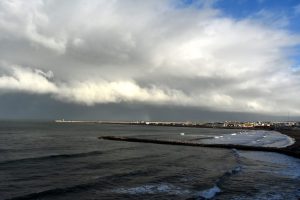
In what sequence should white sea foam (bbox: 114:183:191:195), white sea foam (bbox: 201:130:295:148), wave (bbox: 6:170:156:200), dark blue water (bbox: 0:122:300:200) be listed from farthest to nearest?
1. white sea foam (bbox: 201:130:295:148)
2. white sea foam (bbox: 114:183:191:195)
3. dark blue water (bbox: 0:122:300:200)
4. wave (bbox: 6:170:156:200)

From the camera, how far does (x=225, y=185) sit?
35.8 meters

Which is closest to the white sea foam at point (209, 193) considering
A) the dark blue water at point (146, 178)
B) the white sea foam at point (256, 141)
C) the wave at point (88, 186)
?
the dark blue water at point (146, 178)

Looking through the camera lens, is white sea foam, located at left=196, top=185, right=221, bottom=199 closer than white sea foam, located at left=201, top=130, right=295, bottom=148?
Yes

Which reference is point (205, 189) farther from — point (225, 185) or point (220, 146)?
point (220, 146)

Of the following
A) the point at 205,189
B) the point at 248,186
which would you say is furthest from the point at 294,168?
the point at 205,189

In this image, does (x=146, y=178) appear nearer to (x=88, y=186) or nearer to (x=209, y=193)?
(x=88, y=186)

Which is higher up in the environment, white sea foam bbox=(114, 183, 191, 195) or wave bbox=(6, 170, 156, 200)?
wave bbox=(6, 170, 156, 200)

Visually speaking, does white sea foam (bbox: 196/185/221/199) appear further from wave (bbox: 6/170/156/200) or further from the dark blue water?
wave (bbox: 6/170/156/200)

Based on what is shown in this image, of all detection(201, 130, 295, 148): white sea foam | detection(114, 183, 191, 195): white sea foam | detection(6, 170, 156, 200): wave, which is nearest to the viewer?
detection(6, 170, 156, 200): wave

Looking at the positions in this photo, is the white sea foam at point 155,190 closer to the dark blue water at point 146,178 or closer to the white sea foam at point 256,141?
the dark blue water at point 146,178

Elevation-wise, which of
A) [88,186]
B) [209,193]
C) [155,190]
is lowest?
[209,193]

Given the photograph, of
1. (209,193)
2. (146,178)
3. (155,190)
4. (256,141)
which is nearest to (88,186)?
(155,190)

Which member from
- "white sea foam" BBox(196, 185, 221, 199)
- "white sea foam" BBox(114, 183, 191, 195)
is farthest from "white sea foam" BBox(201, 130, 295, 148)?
"white sea foam" BBox(114, 183, 191, 195)

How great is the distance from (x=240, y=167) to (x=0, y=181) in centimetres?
3100
